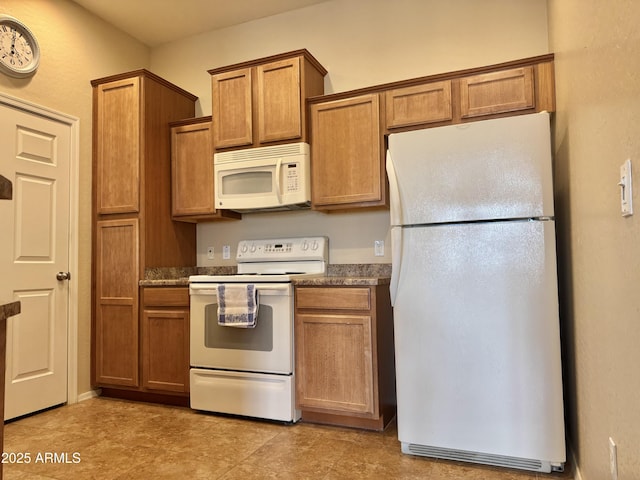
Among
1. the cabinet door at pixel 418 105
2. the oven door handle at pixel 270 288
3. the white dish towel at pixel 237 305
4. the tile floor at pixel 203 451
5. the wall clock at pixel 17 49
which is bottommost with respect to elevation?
the tile floor at pixel 203 451

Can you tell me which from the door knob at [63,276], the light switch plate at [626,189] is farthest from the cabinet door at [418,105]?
the door knob at [63,276]

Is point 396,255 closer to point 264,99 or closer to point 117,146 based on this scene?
point 264,99

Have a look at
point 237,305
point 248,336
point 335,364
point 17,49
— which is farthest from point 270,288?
point 17,49

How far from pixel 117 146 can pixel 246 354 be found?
1881 mm

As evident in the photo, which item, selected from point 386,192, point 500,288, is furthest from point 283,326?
point 500,288

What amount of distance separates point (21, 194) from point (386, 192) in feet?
7.89

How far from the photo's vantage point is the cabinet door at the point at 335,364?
2.47m

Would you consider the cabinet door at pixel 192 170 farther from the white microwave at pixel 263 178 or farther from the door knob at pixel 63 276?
the door knob at pixel 63 276

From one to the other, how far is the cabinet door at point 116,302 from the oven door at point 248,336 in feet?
1.86

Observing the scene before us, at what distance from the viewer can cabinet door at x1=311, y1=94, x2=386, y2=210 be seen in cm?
282

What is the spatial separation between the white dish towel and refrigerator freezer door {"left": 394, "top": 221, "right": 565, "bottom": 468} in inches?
36.7

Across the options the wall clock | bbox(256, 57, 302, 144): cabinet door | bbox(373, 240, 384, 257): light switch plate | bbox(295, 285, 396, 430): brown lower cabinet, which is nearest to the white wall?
bbox(373, 240, 384, 257): light switch plate

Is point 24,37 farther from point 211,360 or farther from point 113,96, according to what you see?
point 211,360

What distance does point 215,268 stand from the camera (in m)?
3.64
